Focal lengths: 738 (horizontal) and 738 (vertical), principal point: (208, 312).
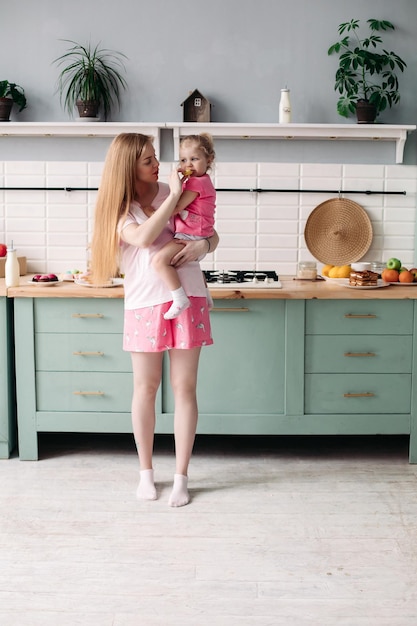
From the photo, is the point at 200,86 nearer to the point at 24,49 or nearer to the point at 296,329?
the point at 24,49

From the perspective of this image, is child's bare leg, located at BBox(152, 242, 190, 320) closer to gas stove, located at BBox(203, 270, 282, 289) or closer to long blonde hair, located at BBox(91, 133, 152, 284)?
long blonde hair, located at BBox(91, 133, 152, 284)

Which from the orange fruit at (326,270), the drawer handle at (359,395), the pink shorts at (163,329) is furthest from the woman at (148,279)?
the orange fruit at (326,270)

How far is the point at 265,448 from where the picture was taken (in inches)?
143

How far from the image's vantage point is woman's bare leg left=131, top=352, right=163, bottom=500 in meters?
2.94

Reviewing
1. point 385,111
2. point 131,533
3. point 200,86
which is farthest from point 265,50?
point 131,533

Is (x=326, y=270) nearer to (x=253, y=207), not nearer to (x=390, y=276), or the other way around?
(x=390, y=276)

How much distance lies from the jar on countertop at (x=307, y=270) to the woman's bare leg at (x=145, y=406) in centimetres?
102

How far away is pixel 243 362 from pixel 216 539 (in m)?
0.97

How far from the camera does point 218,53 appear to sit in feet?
12.9

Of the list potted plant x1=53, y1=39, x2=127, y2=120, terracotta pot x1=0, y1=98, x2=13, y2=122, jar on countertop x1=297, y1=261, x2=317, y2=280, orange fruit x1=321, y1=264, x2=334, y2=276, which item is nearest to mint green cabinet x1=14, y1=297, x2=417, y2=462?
jar on countertop x1=297, y1=261, x2=317, y2=280

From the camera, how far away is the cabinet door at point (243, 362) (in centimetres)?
335

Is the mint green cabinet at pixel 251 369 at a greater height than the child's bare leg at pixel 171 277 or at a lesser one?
lesser

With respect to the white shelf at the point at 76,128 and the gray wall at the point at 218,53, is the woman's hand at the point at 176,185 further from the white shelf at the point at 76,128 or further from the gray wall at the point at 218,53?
the gray wall at the point at 218,53

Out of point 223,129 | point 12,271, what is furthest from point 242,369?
point 223,129
